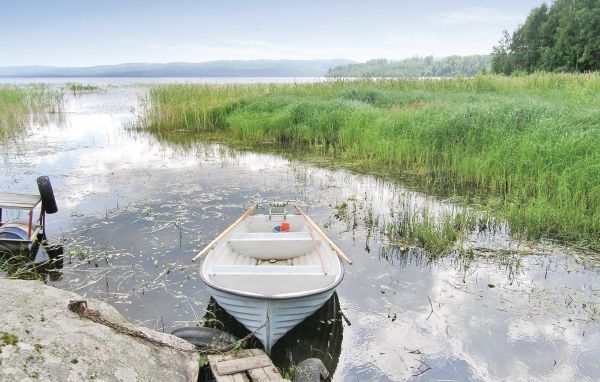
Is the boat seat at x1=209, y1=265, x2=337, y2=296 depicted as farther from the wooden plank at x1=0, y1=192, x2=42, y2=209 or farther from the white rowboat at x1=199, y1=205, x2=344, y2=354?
the wooden plank at x1=0, y1=192, x2=42, y2=209

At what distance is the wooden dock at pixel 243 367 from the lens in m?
3.98

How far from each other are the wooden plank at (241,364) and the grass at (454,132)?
220 inches

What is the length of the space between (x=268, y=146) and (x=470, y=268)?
11.0m

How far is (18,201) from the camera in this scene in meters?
7.43

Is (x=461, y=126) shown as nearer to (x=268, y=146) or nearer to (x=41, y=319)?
(x=268, y=146)

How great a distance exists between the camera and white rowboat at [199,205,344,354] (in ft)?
14.8

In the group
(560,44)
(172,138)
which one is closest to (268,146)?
(172,138)

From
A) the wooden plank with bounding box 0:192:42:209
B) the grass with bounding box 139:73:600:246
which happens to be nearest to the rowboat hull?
the wooden plank with bounding box 0:192:42:209

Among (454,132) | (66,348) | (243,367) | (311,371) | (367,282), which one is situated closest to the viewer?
(66,348)

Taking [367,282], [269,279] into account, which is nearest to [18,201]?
[269,279]

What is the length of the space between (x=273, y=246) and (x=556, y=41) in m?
51.3

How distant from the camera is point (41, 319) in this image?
368 cm

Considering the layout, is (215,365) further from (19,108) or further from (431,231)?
(19,108)

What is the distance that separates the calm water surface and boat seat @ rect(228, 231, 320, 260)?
2.47 ft
